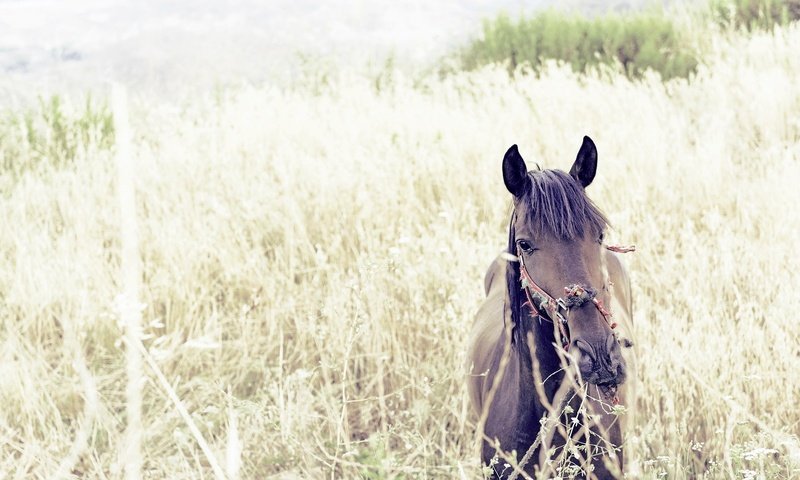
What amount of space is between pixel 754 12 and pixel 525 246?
9335 mm

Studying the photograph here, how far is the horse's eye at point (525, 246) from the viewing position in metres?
2.15

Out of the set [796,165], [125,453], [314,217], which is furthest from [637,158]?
[125,453]

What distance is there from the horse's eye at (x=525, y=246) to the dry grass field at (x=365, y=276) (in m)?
0.60

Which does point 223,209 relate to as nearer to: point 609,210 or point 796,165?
point 609,210

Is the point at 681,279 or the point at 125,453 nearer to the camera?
the point at 125,453

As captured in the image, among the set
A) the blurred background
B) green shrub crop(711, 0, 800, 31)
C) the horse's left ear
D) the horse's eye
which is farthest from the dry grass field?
the blurred background

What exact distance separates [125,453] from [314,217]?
2.23 m

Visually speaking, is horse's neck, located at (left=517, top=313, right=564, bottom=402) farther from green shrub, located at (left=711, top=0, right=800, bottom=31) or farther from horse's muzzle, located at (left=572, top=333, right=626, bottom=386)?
green shrub, located at (left=711, top=0, right=800, bottom=31)

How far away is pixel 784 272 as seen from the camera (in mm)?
3785

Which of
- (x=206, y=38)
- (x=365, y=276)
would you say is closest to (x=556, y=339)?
(x=365, y=276)

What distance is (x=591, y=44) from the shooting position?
9305mm

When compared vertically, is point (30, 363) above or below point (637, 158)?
below

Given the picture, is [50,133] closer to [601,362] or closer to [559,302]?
[559,302]

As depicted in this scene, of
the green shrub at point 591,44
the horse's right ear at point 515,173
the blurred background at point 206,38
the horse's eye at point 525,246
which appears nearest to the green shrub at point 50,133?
the blurred background at point 206,38
